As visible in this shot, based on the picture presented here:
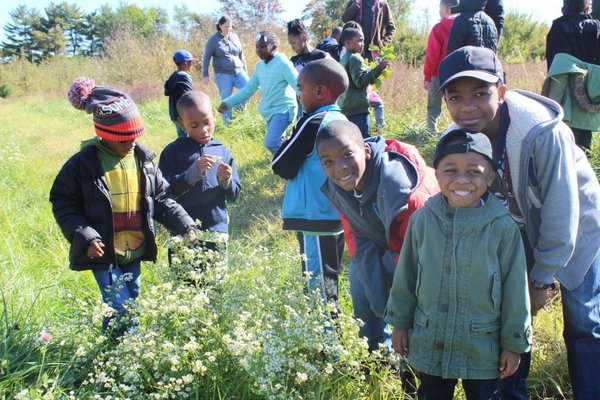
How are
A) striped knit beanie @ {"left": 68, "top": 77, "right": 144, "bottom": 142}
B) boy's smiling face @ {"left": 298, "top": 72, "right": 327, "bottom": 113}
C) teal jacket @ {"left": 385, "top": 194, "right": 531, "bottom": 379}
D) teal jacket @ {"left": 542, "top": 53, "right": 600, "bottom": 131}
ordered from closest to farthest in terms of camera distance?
teal jacket @ {"left": 385, "top": 194, "right": 531, "bottom": 379} < striped knit beanie @ {"left": 68, "top": 77, "right": 144, "bottom": 142} < boy's smiling face @ {"left": 298, "top": 72, "right": 327, "bottom": 113} < teal jacket @ {"left": 542, "top": 53, "right": 600, "bottom": 131}

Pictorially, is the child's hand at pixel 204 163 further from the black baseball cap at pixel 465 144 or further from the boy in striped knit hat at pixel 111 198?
the black baseball cap at pixel 465 144

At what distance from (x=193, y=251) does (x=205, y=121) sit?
1.07m

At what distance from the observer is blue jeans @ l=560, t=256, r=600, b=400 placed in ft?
6.39

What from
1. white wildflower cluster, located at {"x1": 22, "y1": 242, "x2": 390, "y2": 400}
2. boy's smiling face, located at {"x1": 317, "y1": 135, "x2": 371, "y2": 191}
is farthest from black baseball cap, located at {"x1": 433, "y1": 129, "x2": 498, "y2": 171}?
white wildflower cluster, located at {"x1": 22, "y1": 242, "x2": 390, "y2": 400}

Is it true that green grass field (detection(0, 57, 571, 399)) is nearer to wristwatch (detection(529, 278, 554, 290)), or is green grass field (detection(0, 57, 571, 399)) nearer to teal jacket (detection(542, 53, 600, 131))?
wristwatch (detection(529, 278, 554, 290))

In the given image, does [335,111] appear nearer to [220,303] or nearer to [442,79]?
[442,79]

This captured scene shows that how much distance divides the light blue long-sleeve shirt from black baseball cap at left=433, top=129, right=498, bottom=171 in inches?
141

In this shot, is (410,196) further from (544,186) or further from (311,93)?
(311,93)

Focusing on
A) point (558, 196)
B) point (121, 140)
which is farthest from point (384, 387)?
point (121, 140)

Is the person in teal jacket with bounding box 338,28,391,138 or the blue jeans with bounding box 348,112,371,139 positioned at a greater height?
the person in teal jacket with bounding box 338,28,391,138

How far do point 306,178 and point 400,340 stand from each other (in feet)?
3.90

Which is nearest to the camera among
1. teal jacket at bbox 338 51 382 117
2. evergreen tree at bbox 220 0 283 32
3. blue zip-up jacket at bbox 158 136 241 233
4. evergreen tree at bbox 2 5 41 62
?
blue zip-up jacket at bbox 158 136 241 233

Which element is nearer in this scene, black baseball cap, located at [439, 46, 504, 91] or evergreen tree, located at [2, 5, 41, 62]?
black baseball cap, located at [439, 46, 504, 91]

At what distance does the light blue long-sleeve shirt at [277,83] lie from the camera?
17.4ft
